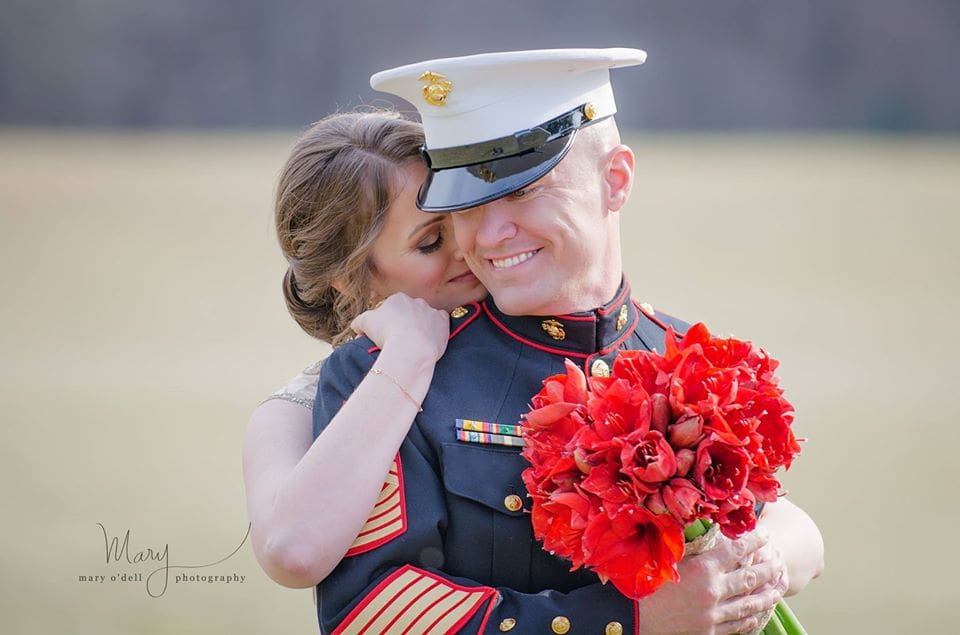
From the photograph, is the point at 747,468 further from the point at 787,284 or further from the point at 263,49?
the point at 263,49

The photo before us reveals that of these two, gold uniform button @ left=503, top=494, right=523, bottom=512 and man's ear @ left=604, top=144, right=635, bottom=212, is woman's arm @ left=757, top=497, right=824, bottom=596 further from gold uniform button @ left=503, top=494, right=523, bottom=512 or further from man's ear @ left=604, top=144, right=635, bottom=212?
man's ear @ left=604, top=144, right=635, bottom=212

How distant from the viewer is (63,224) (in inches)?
734

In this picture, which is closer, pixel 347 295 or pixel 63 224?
pixel 347 295

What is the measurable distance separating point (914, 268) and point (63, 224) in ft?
39.5

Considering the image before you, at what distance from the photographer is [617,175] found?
254 cm

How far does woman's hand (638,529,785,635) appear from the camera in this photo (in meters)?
2.20

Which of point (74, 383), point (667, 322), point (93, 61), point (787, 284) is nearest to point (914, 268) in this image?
point (787, 284)

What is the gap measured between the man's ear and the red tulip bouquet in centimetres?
46

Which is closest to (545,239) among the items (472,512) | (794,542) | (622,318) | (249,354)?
(622,318)

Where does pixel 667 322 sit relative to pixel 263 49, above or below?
above

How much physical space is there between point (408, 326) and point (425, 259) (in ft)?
1.07

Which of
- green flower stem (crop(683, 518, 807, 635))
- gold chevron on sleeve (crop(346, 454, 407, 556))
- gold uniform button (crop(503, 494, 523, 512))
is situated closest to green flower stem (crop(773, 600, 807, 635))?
green flower stem (crop(683, 518, 807, 635))

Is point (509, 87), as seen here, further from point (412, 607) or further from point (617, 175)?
point (412, 607)

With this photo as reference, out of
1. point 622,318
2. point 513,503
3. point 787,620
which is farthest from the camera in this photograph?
point 622,318
